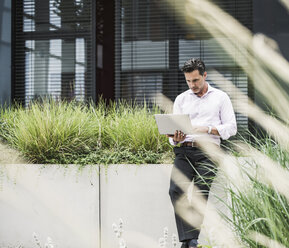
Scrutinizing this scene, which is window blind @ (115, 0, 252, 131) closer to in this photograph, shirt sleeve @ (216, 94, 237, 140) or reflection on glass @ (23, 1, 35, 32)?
reflection on glass @ (23, 1, 35, 32)

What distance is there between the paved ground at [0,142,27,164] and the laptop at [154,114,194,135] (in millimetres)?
1485

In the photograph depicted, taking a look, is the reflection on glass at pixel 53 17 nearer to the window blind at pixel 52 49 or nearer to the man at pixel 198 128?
the window blind at pixel 52 49

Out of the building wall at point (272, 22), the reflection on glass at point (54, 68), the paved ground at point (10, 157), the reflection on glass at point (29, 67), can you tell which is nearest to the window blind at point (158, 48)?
the building wall at point (272, 22)

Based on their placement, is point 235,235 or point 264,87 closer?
point 264,87

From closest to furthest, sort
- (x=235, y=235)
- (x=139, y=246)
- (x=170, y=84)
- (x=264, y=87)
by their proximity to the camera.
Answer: (x=264, y=87) → (x=235, y=235) → (x=139, y=246) → (x=170, y=84)

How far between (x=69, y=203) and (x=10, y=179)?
57 cm

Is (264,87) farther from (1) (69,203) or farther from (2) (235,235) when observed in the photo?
(1) (69,203)

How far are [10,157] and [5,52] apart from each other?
117 inches

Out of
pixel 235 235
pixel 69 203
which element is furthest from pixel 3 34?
pixel 235 235

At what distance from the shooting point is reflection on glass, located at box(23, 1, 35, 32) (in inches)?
254

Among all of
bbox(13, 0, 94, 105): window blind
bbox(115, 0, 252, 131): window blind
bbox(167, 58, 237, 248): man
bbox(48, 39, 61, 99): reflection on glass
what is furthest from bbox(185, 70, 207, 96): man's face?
bbox(48, 39, 61, 99): reflection on glass

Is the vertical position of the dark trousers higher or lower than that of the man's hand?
lower

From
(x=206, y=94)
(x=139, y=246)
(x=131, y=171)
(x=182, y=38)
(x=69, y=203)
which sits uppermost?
(x=182, y=38)

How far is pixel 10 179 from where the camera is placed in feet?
12.2
